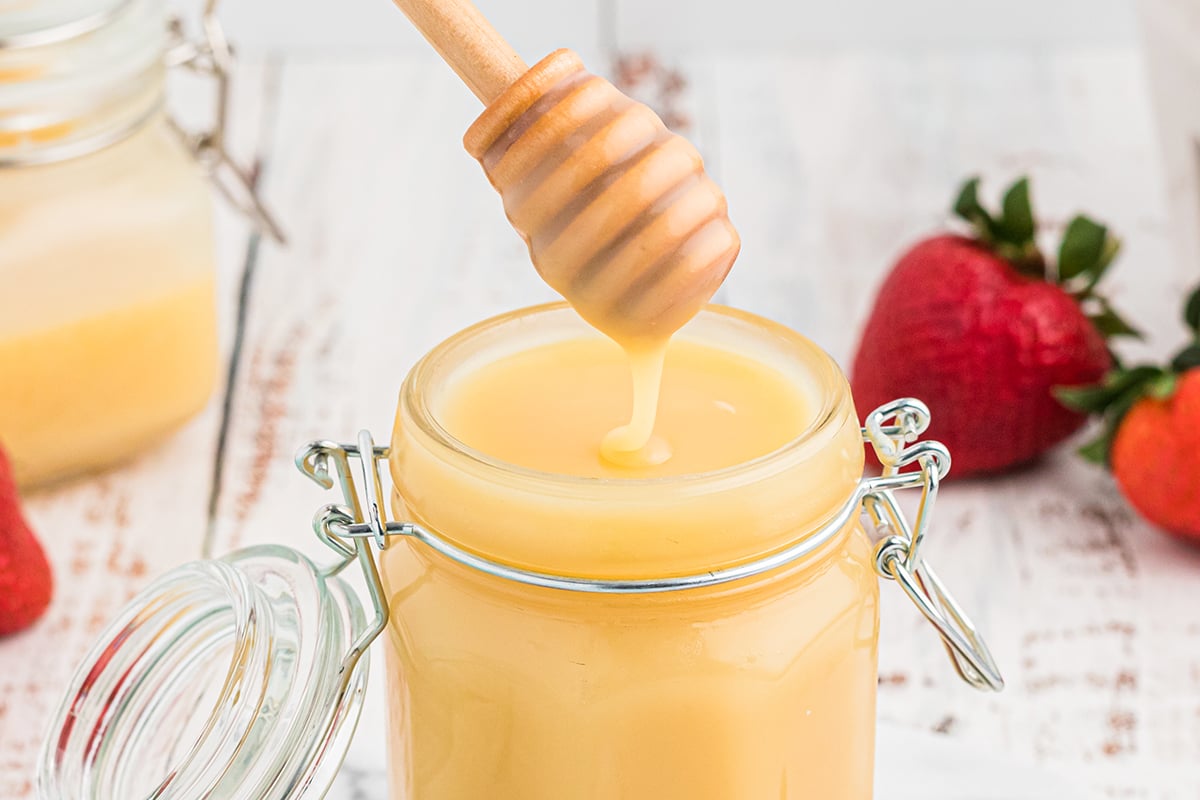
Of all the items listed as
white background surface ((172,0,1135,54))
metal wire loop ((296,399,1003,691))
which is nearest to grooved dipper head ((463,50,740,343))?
metal wire loop ((296,399,1003,691))

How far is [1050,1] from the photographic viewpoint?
2.05 metres

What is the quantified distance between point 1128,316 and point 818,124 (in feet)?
1.54

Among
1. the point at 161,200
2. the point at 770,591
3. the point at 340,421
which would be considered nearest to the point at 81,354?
the point at 161,200

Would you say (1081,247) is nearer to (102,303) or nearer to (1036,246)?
(1036,246)

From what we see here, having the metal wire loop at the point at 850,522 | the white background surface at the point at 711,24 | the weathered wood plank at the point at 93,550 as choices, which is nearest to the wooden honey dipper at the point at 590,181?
the metal wire loop at the point at 850,522

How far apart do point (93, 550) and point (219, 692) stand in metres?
0.49

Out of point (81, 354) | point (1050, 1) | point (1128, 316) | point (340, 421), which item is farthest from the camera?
point (1050, 1)

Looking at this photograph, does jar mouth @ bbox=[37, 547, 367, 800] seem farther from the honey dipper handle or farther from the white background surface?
the white background surface

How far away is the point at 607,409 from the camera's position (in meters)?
0.73

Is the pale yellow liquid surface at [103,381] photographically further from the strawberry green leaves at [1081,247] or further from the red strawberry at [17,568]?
the strawberry green leaves at [1081,247]

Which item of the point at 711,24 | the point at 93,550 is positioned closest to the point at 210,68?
the point at 93,550

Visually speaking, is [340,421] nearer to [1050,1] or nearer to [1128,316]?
[1128,316]

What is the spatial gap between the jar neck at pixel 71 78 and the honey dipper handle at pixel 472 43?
56cm

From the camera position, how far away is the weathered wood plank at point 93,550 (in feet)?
3.42
